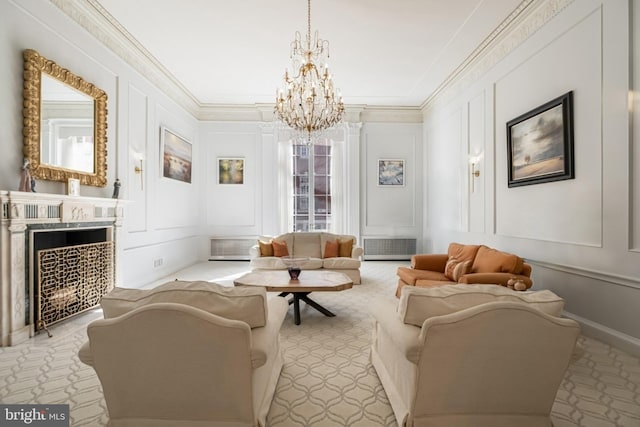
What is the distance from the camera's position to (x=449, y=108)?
21.4ft

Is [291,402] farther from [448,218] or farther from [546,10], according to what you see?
[448,218]

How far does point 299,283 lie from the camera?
3.68 metres

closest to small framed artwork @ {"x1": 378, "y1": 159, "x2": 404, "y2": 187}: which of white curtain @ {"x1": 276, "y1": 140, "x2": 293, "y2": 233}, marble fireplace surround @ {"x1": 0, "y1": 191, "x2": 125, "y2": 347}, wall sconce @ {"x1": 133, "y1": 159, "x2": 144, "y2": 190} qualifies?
white curtain @ {"x1": 276, "y1": 140, "x2": 293, "y2": 233}

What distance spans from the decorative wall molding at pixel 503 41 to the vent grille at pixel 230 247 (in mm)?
5426

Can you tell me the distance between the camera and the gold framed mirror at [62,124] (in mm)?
3260

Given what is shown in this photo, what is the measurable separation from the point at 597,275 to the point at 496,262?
857 mm

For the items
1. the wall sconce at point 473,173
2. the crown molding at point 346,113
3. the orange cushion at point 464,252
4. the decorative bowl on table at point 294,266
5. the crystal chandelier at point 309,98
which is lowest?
the decorative bowl on table at point 294,266

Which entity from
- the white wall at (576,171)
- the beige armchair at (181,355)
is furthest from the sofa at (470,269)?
the beige armchair at (181,355)

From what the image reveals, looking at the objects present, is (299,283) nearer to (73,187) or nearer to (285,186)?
(73,187)

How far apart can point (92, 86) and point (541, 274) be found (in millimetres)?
5932

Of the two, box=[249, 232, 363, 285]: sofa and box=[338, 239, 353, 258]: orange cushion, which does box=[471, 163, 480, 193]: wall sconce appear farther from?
box=[338, 239, 353, 258]: orange cushion

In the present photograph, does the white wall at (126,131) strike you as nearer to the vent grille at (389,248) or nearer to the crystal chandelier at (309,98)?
the crystal chandelier at (309,98)

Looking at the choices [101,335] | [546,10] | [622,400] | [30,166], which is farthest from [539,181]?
[30,166]

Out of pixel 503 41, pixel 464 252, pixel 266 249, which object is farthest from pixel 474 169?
pixel 266 249
